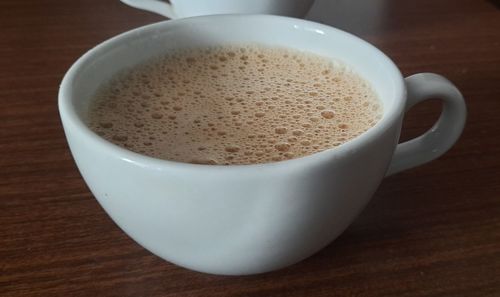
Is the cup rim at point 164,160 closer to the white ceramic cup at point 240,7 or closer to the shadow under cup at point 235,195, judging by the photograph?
the shadow under cup at point 235,195

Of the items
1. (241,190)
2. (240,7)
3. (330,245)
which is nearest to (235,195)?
(241,190)

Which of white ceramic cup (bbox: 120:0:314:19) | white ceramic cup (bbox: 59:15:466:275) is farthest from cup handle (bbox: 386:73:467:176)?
white ceramic cup (bbox: 120:0:314:19)

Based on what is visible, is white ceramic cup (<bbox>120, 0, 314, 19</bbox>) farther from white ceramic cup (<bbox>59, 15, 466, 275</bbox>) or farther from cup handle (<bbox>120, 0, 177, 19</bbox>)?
white ceramic cup (<bbox>59, 15, 466, 275</bbox>)

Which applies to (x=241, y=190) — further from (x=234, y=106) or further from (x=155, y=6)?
(x=155, y=6)

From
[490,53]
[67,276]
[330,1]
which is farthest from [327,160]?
[330,1]

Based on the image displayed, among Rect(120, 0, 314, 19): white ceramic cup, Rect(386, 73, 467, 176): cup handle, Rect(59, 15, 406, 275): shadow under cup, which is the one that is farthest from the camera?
Rect(120, 0, 314, 19): white ceramic cup

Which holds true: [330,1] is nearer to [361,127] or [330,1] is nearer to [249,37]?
[249,37]
